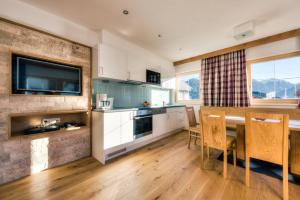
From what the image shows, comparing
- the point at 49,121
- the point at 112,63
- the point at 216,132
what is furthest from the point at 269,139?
the point at 49,121

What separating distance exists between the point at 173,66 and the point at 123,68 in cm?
240

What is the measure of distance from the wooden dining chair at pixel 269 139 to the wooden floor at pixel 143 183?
0.91 ft

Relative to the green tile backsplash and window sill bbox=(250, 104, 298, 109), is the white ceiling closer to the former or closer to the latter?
the green tile backsplash

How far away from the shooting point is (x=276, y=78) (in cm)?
294

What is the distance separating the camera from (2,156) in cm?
161

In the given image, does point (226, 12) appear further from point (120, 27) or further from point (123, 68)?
point (123, 68)

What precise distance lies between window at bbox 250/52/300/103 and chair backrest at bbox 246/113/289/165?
2.01 metres

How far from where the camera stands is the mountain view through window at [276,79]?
8.89 feet

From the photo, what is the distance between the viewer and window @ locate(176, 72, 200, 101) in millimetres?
4203

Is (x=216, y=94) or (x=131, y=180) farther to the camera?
(x=216, y=94)

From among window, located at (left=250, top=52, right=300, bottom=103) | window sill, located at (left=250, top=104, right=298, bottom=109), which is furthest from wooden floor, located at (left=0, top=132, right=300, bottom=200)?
window, located at (left=250, top=52, right=300, bottom=103)

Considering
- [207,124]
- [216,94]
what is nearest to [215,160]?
[207,124]

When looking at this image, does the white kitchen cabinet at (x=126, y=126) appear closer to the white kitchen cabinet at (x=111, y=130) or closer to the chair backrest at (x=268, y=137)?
the white kitchen cabinet at (x=111, y=130)

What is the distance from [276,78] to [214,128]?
7.92 feet
